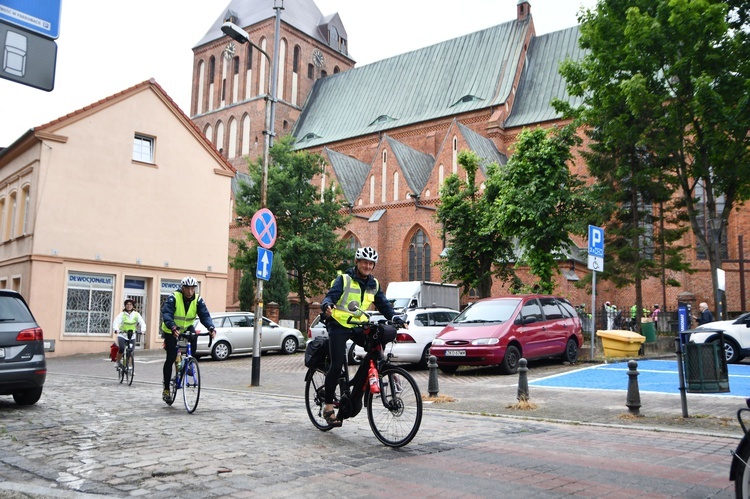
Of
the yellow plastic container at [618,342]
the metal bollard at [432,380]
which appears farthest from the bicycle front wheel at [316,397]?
the yellow plastic container at [618,342]

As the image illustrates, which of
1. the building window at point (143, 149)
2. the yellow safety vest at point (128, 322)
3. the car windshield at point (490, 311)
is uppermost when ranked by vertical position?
the building window at point (143, 149)

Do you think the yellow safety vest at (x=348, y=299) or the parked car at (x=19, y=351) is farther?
the parked car at (x=19, y=351)

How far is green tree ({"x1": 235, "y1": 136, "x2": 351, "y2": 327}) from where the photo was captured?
114 feet

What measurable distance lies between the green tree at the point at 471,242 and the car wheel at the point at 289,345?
8.92 meters

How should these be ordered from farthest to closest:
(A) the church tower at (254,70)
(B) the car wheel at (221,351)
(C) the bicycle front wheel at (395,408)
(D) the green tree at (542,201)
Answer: (A) the church tower at (254,70), (D) the green tree at (542,201), (B) the car wheel at (221,351), (C) the bicycle front wheel at (395,408)

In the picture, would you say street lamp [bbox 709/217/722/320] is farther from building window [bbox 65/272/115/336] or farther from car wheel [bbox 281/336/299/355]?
building window [bbox 65/272/115/336]

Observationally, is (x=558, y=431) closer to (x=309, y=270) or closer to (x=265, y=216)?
(x=265, y=216)

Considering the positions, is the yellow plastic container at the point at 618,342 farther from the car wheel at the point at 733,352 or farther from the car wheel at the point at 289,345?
the car wheel at the point at 289,345

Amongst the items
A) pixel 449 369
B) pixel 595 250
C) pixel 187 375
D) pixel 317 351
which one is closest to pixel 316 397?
pixel 317 351

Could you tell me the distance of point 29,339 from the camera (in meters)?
8.80

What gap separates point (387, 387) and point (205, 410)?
3.66m

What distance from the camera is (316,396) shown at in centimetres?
708

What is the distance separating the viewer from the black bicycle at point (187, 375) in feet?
27.6

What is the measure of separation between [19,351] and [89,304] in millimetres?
16252
